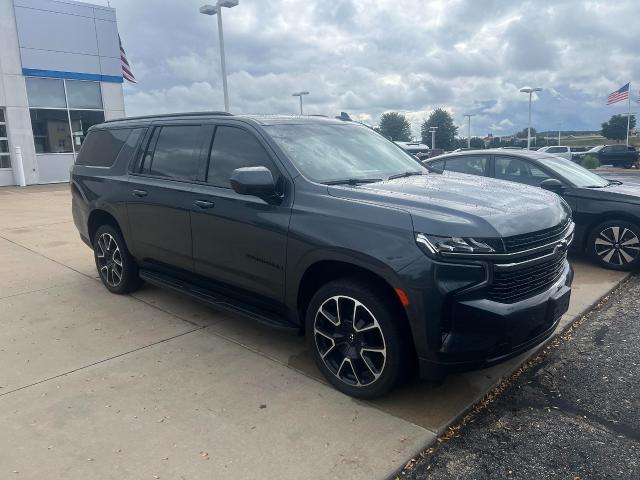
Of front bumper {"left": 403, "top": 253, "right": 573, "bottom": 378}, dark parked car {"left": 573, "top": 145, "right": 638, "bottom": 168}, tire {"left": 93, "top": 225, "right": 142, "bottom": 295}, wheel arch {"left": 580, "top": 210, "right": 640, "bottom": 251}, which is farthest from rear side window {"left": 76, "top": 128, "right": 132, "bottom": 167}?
dark parked car {"left": 573, "top": 145, "right": 638, "bottom": 168}

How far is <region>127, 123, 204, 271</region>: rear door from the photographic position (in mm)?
4598

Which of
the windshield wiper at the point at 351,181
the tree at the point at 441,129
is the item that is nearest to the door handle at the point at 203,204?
the windshield wiper at the point at 351,181

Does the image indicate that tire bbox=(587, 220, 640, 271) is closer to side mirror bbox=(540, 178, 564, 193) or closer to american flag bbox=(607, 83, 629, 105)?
side mirror bbox=(540, 178, 564, 193)

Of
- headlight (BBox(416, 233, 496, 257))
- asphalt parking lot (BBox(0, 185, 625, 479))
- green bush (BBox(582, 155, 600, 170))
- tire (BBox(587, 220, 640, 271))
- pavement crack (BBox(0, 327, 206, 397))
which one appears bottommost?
green bush (BBox(582, 155, 600, 170))

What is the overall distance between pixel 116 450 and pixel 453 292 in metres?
2.09

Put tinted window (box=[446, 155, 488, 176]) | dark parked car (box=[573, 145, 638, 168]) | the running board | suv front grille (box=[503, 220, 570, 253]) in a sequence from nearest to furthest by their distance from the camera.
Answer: suv front grille (box=[503, 220, 570, 253]) < the running board < tinted window (box=[446, 155, 488, 176]) < dark parked car (box=[573, 145, 638, 168])

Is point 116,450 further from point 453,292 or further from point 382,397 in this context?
point 453,292

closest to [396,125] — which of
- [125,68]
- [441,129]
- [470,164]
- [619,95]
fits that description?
[441,129]

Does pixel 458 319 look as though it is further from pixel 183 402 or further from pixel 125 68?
pixel 125 68

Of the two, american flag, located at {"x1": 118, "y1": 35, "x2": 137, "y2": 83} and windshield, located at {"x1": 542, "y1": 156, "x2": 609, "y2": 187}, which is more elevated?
american flag, located at {"x1": 118, "y1": 35, "x2": 137, "y2": 83}

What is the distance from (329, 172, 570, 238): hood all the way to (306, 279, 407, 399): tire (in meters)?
0.57

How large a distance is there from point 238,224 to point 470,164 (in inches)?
191

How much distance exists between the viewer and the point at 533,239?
130 inches

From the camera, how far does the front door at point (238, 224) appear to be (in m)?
3.84
